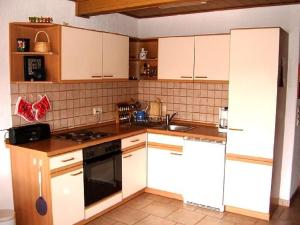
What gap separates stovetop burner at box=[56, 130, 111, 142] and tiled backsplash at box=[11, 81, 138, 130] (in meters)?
0.19

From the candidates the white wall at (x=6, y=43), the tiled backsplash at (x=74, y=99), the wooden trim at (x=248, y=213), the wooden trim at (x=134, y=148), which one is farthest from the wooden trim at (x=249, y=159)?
the white wall at (x=6, y=43)

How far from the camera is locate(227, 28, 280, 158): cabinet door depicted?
3096 millimetres

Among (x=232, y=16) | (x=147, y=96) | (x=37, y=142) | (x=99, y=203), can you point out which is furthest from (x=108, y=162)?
(x=232, y=16)

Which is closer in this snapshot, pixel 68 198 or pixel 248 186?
pixel 68 198

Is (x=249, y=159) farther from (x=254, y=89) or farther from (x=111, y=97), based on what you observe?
(x=111, y=97)

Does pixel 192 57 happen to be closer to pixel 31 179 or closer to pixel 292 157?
pixel 292 157

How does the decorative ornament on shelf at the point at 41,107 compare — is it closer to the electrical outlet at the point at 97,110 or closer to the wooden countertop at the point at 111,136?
the wooden countertop at the point at 111,136

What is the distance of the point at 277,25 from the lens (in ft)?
11.7

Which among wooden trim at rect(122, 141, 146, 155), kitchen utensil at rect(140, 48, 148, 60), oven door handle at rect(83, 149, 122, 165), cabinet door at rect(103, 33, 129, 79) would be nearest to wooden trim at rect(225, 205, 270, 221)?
wooden trim at rect(122, 141, 146, 155)

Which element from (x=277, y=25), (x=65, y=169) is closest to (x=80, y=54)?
(x=65, y=169)

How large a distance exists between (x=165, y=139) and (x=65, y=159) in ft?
4.44

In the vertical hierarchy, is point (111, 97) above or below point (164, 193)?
above

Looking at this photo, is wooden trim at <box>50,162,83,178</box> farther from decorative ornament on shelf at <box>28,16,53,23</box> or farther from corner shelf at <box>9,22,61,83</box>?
decorative ornament on shelf at <box>28,16,53,23</box>

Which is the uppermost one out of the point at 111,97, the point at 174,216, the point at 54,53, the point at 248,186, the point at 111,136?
the point at 54,53
